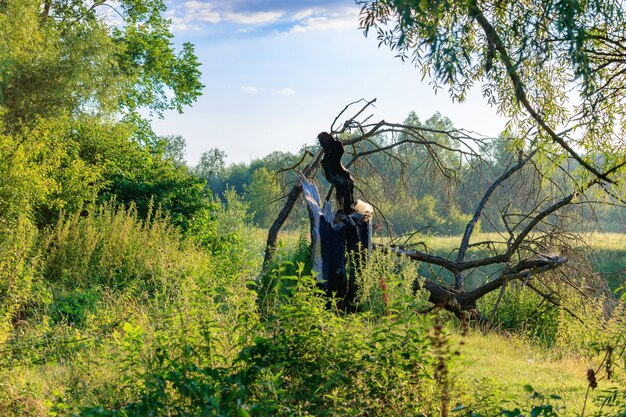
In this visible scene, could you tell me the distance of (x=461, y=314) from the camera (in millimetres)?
10750

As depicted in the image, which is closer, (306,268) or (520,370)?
(520,370)

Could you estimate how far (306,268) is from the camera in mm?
9445

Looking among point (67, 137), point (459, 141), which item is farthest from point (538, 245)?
point (67, 137)

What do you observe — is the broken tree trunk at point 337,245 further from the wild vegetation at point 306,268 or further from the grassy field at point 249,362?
the grassy field at point 249,362

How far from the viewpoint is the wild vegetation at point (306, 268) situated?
14.9ft

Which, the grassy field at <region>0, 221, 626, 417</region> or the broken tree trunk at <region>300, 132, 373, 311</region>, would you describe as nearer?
the grassy field at <region>0, 221, 626, 417</region>

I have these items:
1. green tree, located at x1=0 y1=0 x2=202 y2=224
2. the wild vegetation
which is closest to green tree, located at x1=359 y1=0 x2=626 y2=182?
the wild vegetation

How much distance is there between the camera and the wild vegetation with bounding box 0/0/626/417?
179 inches

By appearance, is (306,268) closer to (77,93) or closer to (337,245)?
(337,245)

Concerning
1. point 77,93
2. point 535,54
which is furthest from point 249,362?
point 77,93

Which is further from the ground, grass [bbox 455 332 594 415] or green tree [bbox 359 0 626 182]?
green tree [bbox 359 0 626 182]

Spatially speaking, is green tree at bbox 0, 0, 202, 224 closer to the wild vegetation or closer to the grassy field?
the wild vegetation

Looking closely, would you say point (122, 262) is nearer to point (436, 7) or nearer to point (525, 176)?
point (525, 176)

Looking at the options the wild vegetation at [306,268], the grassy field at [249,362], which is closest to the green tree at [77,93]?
the wild vegetation at [306,268]
